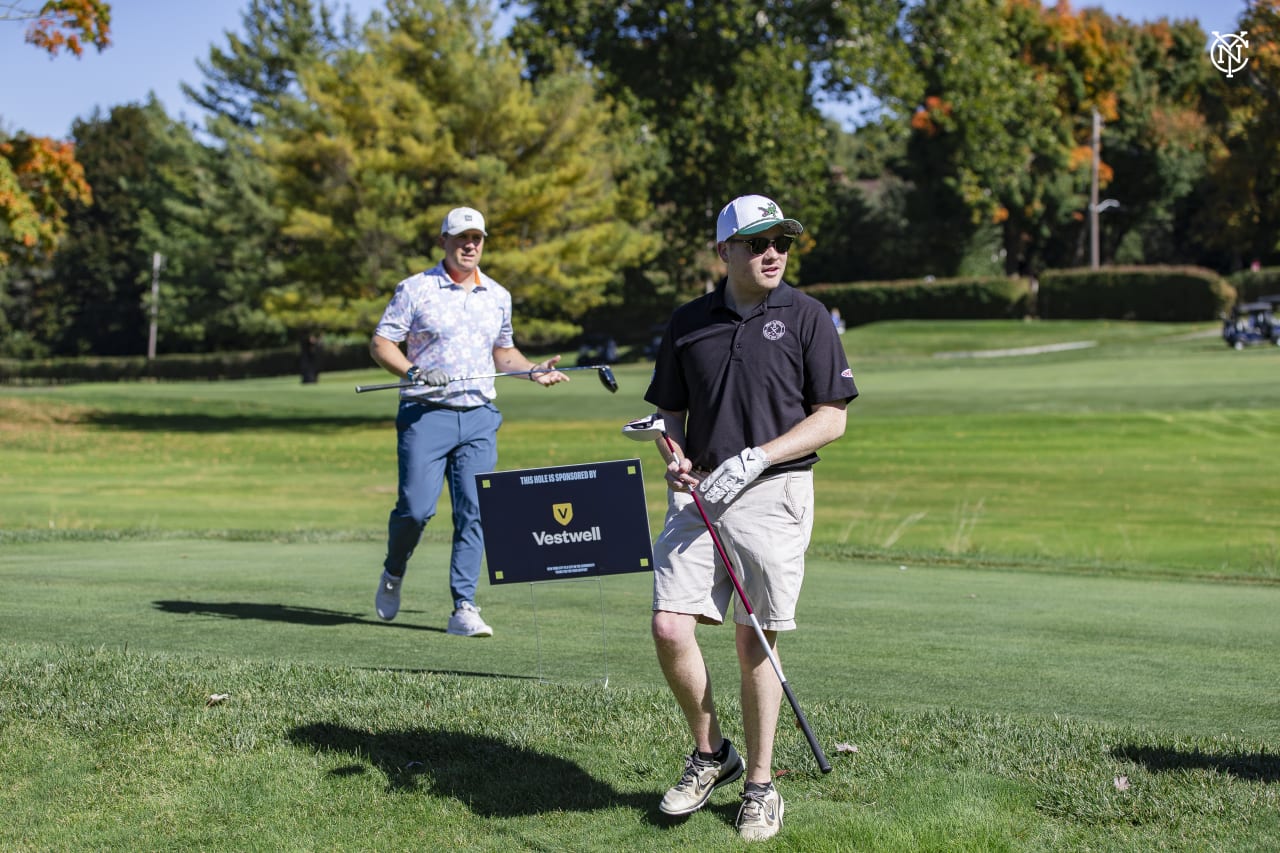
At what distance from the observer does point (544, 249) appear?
31.8 meters

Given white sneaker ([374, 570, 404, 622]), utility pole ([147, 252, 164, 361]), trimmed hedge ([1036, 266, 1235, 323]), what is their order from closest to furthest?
white sneaker ([374, 570, 404, 622]) → trimmed hedge ([1036, 266, 1235, 323]) → utility pole ([147, 252, 164, 361])

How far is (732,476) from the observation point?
4676mm

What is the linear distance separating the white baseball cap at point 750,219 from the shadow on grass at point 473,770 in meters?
2.04

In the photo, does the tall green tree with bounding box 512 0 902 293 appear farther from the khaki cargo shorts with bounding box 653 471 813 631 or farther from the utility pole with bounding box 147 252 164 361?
the utility pole with bounding box 147 252 164 361

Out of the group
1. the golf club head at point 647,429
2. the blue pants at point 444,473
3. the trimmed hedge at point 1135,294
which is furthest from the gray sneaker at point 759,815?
the trimmed hedge at point 1135,294

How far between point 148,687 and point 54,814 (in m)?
1.21

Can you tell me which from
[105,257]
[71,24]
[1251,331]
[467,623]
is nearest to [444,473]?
[467,623]

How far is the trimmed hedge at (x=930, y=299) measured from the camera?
65.9 m

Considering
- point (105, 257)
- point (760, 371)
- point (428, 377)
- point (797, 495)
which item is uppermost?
point (105, 257)

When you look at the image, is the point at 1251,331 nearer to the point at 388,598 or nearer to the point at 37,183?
the point at 37,183

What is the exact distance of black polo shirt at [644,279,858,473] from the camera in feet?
16.0

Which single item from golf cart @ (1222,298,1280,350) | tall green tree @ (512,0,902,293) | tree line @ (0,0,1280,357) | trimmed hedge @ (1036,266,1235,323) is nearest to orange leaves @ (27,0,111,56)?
tree line @ (0,0,1280,357)

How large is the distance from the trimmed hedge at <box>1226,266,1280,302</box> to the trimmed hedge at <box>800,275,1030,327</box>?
29.7 ft

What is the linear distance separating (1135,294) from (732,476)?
6329cm
